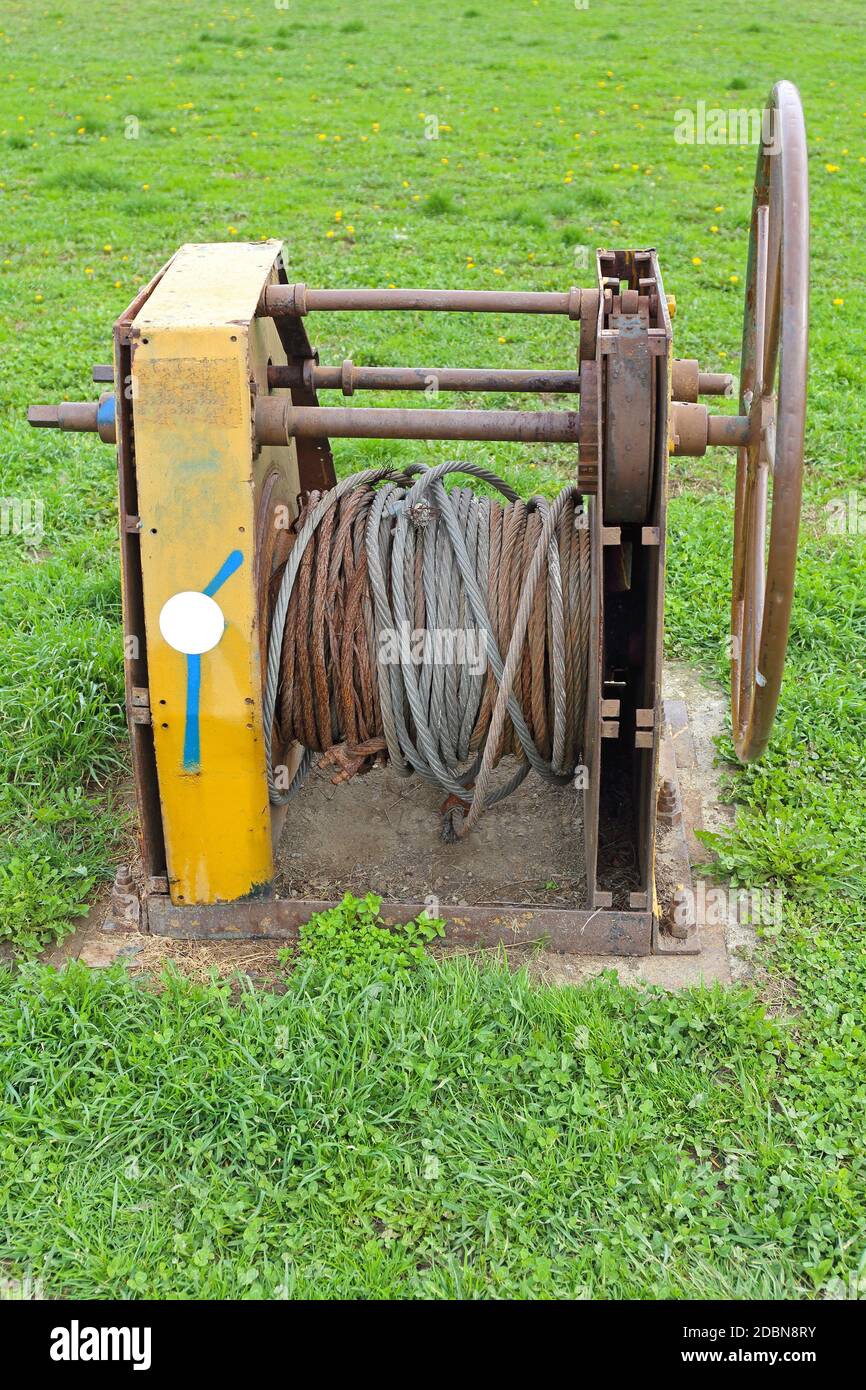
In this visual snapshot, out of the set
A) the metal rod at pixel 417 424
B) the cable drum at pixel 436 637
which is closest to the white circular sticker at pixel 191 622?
the cable drum at pixel 436 637

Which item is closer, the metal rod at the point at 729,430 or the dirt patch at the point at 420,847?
the metal rod at the point at 729,430

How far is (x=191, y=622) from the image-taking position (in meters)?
3.32

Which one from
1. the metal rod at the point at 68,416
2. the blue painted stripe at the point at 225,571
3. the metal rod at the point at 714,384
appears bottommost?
the blue painted stripe at the point at 225,571

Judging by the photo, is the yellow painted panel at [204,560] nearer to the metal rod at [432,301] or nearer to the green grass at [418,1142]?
the metal rod at [432,301]

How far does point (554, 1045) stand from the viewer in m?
3.16

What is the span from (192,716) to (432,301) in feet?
4.78

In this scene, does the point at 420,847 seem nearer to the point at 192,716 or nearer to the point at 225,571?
the point at 192,716

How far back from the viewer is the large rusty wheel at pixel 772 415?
2.57 metres

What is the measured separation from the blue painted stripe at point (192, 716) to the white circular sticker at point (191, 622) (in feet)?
0.11

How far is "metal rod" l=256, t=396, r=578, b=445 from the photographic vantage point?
3.45 metres

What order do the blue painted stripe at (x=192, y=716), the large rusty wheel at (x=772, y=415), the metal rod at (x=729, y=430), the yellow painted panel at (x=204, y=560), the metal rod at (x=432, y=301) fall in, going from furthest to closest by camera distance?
the metal rod at (x=432, y=301), the metal rod at (x=729, y=430), the blue painted stripe at (x=192, y=716), the yellow painted panel at (x=204, y=560), the large rusty wheel at (x=772, y=415)

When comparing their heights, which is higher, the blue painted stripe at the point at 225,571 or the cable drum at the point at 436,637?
the blue painted stripe at the point at 225,571

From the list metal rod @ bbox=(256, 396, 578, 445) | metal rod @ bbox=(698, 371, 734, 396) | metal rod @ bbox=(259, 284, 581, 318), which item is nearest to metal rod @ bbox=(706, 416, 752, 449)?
metal rod @ bbox=(698, 371, 734, 396)
